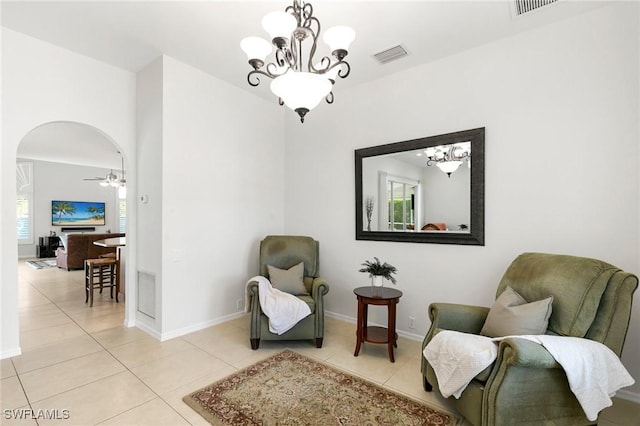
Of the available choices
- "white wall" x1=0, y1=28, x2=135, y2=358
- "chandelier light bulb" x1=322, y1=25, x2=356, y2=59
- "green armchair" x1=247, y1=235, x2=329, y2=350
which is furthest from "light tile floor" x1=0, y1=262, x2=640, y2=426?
"chandelier light bulb" x1=322, y1=25, x2=356, y2=59

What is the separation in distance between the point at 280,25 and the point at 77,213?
11642 millimetres

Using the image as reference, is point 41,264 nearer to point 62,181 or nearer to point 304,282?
point 62,181

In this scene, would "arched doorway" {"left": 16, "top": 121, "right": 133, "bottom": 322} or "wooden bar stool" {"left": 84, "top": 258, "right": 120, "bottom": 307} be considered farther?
"arched doorway" {"left": 16, "top": 121, "right": 133, "bottom": 322}

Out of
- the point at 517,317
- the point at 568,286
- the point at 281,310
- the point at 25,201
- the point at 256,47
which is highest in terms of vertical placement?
the point at 256,47

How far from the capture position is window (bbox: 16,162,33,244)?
9094mm

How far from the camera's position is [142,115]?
3.55m

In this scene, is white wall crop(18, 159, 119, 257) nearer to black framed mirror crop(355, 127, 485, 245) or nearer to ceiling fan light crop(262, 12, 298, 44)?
black framed mirror crop(355, 127, 485, 245)

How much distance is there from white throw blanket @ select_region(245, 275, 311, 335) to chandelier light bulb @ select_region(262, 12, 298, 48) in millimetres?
2202

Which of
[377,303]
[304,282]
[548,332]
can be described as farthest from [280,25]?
[304,282]

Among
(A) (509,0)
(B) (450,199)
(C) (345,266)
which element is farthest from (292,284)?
(A) (509,0)

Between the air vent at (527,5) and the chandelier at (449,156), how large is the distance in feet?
3.60

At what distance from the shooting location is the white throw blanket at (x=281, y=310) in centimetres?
291

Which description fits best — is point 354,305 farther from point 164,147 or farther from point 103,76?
point 103,76

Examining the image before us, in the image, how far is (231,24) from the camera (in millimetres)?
2672
